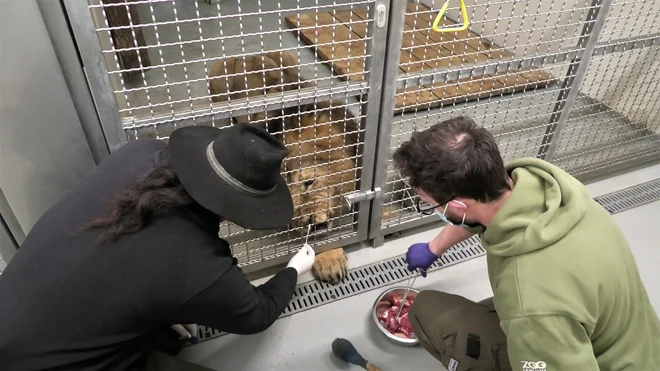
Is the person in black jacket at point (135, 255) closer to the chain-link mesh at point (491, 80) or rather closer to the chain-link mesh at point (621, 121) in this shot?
the chain-link mesh at point (491, 80)

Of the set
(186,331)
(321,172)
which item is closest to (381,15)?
(321,172)

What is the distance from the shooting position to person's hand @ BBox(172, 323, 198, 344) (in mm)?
1664

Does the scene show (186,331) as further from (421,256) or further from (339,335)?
(421,256)

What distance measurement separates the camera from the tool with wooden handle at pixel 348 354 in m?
1.58

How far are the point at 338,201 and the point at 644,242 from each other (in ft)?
4.99

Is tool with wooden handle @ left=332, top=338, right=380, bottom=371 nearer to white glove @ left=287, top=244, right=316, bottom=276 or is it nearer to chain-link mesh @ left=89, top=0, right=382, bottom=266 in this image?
white glove @ left=287, top=244, right=316, bottom=276

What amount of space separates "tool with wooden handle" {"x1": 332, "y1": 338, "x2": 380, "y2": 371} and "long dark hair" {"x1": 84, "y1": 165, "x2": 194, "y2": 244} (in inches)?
34.0

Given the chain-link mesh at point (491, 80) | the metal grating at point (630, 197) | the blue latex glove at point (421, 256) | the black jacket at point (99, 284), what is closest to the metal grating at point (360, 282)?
the chain-link mesh at point (491, 80)

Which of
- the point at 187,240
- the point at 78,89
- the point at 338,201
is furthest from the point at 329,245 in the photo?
the point at 78,89

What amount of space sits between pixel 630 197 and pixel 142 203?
98.7 inches

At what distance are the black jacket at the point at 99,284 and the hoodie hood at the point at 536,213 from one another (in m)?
0.67

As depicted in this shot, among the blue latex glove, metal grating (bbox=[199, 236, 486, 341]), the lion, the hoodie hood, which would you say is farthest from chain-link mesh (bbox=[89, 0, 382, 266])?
the hoodie hood

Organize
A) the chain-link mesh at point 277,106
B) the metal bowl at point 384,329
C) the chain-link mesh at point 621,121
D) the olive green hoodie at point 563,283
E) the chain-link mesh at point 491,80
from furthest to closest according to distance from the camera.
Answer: the chain-link mesh at point 621,121 < the chain-link mesh at point 491,80 < the metal bowl at point 384,329 < the chain-link mesh at point 277,106 < the olive green hoodie at point 563,283

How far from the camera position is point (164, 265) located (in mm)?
1035
